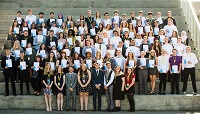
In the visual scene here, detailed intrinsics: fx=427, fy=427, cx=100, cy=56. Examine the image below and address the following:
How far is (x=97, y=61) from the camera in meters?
17.2

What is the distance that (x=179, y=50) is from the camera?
18.0 metres

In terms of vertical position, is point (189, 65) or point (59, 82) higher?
point (189, 65)

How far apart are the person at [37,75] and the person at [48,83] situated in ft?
1.68

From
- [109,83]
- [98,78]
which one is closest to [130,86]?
[109,83]

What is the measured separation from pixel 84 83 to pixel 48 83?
1.43 metres

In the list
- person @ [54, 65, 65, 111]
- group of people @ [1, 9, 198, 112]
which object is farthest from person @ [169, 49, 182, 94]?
person @ [54, 65, 65, 111]

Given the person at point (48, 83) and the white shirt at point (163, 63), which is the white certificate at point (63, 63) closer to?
the person at point (48, 83)

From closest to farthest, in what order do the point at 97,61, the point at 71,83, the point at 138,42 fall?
the point at 71,83 < the point at 97,61 < the point at 138,42

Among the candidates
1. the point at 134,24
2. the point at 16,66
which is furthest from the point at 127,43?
the point at 16,66

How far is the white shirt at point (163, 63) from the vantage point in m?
17.3

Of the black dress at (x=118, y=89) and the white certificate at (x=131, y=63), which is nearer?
the black dress at (x=118, y=89)

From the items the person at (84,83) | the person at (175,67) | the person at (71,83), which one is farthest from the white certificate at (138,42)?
the person at (71,83)

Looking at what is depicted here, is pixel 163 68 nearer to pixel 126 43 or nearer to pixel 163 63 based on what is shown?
pixel 163 63

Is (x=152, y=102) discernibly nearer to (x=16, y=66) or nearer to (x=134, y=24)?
(x=134, y=24)
